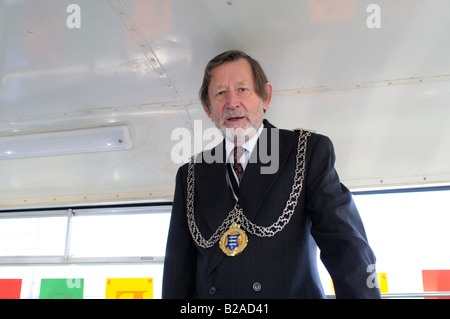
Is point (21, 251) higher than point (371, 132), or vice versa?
point (371, 132)

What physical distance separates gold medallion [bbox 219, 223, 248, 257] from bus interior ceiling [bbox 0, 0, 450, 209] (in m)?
1.10

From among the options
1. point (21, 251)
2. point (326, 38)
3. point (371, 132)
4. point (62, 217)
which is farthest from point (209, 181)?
point (21, 251)

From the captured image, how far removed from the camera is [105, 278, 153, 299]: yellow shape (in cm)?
342

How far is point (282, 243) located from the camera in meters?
1.47

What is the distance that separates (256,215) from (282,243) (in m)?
0.15

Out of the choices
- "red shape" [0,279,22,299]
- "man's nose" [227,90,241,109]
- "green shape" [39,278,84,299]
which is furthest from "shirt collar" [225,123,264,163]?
"red shape" [0,279,22,299]

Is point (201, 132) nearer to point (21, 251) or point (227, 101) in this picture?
point (227, 101)

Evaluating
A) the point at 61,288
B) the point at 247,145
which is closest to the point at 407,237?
the point at 247,145

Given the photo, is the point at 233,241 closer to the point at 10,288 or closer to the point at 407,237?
the point at 407,237

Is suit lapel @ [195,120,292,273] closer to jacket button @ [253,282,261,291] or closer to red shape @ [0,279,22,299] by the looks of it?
jacket button @ [253,282,261,291]

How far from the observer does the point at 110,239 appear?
3.52 metres

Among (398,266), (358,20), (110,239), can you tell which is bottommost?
(398,266)

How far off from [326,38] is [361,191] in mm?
1388
